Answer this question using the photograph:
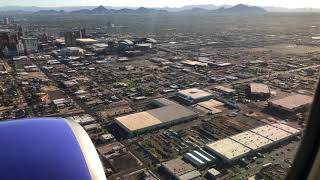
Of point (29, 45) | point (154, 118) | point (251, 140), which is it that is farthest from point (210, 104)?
point (29, 45)

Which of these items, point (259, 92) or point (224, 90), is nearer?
point (259, 92)

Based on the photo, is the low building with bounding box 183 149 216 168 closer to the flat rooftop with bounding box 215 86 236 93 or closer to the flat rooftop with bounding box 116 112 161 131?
the flat rooftop with bounding box 116 112 161 131

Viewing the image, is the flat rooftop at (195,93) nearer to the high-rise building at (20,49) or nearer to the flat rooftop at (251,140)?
the flat rooftop at (251,140)

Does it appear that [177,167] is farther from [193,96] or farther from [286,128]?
[193,96]

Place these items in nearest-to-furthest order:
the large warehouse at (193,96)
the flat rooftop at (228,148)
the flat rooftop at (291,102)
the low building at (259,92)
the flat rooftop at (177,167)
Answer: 1. the flat rooftop at (177,167)
2. the flat rooftop at (228,148)
3. the flat rooftop at (291,102)
4. the large warehouse at (193,96)
5. the low building at (259,92)

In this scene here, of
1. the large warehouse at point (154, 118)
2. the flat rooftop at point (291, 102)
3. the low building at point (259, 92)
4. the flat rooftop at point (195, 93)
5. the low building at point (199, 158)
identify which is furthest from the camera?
the low building at point (259, 92)

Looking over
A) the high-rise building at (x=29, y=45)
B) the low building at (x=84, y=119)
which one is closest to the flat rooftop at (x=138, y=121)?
the low building at (x=84, y=119)

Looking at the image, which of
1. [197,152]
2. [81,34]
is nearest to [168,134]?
[197,152]

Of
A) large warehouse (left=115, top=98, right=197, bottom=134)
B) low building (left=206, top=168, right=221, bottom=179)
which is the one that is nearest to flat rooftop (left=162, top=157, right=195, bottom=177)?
low building (left=206, top=168, right=221, bottom=179)
